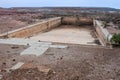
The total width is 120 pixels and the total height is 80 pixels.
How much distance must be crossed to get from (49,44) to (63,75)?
3517 mm

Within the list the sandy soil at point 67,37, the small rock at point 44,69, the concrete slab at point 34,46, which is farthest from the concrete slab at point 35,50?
the sandy soil at point 67,37

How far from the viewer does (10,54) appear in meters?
7.82

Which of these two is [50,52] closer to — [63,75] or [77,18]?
[63,75]

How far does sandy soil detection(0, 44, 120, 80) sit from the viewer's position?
19.2ft

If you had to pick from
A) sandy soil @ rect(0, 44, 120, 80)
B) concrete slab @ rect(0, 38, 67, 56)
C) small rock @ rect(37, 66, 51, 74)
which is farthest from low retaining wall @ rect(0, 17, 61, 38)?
small rock @ rect(37, 66, 51, 74)

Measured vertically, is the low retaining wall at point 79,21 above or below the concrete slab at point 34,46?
below

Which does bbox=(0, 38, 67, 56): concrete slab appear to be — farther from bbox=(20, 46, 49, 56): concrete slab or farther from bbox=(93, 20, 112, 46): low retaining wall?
bbox=(93, 20, 112, 46): low retaining wall

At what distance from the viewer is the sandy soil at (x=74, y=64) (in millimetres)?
5863

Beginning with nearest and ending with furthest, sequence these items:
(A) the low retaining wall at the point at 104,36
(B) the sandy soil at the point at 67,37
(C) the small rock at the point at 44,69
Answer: (C) the small rock at the point at 44,69 < (A) the low retaining wall at the point at 104,36 < (B) the sandy soil at the point at 67,37

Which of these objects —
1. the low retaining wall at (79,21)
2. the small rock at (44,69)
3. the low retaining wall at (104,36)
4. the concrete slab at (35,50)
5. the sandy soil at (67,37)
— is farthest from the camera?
the low retaining wall at (79,21)

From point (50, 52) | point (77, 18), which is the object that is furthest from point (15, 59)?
point (77, 18)

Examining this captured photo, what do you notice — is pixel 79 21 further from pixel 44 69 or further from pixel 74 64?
pixel 44 69

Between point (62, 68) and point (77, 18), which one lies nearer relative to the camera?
point (62, 68)

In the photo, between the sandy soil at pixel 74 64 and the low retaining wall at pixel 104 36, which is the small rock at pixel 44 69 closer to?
the sandy soil at pixel 74 64
